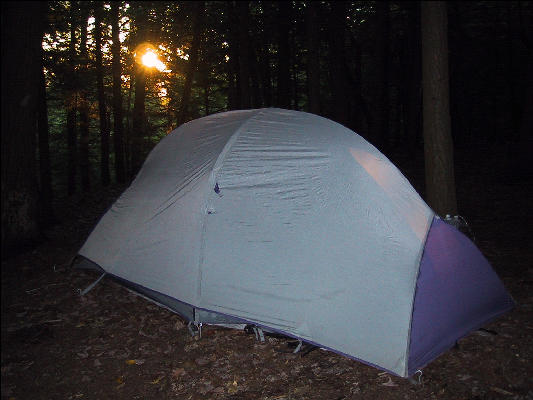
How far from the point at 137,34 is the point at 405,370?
16.1 meters

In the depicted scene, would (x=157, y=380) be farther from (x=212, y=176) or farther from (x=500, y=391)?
(x=500, y=391)

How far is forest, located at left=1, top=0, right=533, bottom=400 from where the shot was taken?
14.5 feet

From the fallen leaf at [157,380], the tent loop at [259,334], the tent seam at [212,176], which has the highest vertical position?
the tent seam at [212,176]

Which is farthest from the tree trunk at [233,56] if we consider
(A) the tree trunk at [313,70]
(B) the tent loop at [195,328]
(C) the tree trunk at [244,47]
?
(B) the tent loop at [195,328]

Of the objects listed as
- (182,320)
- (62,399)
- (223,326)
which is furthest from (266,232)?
(62,399)

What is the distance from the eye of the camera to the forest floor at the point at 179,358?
388 cm

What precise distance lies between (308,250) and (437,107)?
10.6 feet

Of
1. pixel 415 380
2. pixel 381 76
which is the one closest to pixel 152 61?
pixel 381 76

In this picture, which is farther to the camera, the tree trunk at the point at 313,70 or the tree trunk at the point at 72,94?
the tree trunk at the point at 313,70

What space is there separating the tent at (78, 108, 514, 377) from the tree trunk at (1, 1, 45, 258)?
2.09 metres

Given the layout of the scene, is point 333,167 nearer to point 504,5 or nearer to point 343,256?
point 343,256

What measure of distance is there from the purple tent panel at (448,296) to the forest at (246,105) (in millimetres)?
254

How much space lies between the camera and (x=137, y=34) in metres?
16.3

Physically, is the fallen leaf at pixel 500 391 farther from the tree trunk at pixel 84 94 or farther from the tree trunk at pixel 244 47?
the tree trunk at pixel 84 94
